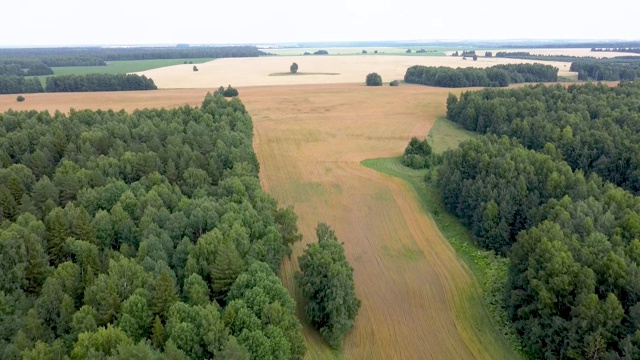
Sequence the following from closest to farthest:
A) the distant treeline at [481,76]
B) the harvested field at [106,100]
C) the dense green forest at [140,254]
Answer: the dense green forest at [140,254] → the harvested field at [106,100] → the distant treeline at [481,76]

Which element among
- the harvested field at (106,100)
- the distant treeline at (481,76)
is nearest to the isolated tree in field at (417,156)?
the harvested field at (106,100)

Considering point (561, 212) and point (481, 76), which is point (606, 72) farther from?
point (561, 212)

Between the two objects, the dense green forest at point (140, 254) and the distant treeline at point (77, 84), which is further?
the distant treeline at point (77, 84)

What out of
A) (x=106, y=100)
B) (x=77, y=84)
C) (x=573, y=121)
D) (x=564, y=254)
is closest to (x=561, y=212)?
(x=564, y=254)

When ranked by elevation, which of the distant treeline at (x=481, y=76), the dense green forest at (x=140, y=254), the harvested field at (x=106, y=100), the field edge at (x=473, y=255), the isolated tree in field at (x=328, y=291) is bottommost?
the field edge at (x=473, y=255)

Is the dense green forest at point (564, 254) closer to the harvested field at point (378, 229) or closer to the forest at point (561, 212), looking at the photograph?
the forest at point (561, 212)

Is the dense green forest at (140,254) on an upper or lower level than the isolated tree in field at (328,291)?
upper
